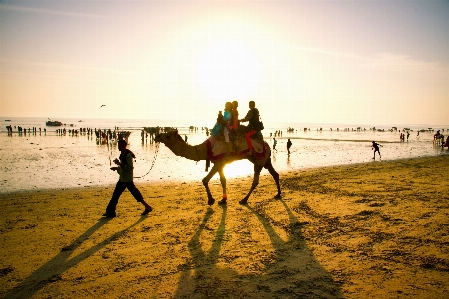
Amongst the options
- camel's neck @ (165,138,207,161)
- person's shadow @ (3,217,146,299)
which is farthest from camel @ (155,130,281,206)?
person's shadow @ (3,217,146,299)

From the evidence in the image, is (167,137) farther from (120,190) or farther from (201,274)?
(201,274)

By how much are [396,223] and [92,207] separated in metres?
8.98

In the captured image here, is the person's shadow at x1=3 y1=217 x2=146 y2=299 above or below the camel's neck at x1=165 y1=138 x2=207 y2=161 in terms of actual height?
below

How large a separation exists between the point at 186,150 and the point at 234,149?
1627 mm

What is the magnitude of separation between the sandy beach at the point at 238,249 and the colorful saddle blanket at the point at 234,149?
65.2 inches

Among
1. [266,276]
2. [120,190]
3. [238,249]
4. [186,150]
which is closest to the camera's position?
[266,276]

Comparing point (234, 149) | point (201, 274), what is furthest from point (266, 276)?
point (234, 149)

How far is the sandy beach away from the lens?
14.3 ft

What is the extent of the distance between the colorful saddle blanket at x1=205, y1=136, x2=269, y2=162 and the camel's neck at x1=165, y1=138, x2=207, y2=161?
20 cm

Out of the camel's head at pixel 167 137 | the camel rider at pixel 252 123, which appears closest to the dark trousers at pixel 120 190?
the camel's head at pixel 167 137

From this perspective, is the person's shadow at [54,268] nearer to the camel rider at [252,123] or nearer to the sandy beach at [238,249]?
the sandy beach at [238,249]

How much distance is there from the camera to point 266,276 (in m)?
4.68

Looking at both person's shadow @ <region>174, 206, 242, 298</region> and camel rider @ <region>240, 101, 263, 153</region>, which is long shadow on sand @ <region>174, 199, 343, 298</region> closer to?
person's shadow @ <region>174, 206, 242, 298</region>

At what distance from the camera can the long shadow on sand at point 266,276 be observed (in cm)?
420
